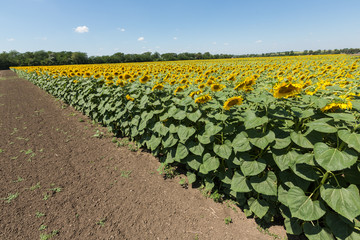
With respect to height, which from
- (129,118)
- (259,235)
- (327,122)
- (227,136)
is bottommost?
(259,235)

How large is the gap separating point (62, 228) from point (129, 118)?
289 cm

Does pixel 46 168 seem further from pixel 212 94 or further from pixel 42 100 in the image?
pixel 42 100

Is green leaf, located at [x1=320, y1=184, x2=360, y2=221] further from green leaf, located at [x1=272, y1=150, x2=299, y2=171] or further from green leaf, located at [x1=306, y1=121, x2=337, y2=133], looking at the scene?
green leaf, located at [x1=306, y1=121, x2=337, y2=133]

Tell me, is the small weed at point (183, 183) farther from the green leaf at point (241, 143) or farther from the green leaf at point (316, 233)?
the green leaf at point (316, 233)

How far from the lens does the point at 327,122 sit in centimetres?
188

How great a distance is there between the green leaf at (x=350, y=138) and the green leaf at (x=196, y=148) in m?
1.73

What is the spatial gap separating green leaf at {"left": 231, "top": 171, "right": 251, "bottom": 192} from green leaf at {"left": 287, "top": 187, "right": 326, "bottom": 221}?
53cm

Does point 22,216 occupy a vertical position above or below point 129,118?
below

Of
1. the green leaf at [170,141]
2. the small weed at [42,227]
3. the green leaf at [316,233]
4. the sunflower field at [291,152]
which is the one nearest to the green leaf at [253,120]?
the sunflower field at [291,152]

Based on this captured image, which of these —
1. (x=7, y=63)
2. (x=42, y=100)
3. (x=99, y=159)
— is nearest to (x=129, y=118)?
(x=99, y=159)

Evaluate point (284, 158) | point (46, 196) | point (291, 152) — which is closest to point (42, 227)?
point (46, 196)

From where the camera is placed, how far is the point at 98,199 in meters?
3.14

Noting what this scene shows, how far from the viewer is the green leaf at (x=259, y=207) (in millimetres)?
2455

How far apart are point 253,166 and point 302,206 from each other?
25.3 inches
